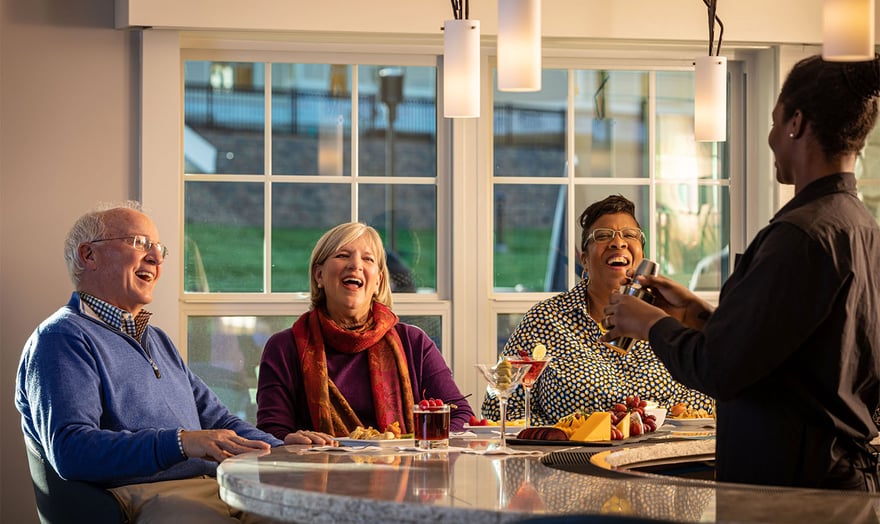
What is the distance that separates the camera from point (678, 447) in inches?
94.5

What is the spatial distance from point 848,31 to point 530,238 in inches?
99.4

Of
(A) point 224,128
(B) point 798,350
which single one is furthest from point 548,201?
(B) point 798,350

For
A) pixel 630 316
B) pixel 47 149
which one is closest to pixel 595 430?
pixel 630 316

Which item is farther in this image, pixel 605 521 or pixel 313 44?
pixel 313 44

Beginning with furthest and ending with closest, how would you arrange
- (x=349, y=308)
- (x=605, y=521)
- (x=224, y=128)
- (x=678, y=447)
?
(x=224, y=128) → (x=349, y=308) → (x=678, y=447) → (x=605, y=521)

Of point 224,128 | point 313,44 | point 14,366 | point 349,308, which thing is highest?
point 313,44

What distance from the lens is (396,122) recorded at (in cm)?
448

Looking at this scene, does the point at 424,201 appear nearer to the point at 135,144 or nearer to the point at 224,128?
the point at 224,128

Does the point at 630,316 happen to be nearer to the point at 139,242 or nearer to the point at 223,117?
the point at 139,242

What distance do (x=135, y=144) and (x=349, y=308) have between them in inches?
52.1

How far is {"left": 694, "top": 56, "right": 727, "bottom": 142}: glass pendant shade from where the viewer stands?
11.4 feet

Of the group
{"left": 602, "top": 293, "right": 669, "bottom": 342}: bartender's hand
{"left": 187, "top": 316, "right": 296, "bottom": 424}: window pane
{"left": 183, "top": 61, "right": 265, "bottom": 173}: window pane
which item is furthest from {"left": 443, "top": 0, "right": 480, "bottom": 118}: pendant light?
{"left": 187, "top": 316, "right": 296, "bottom": 424}: window pane

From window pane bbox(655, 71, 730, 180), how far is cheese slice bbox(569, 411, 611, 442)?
2.34m

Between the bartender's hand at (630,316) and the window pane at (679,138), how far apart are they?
2.70 m
